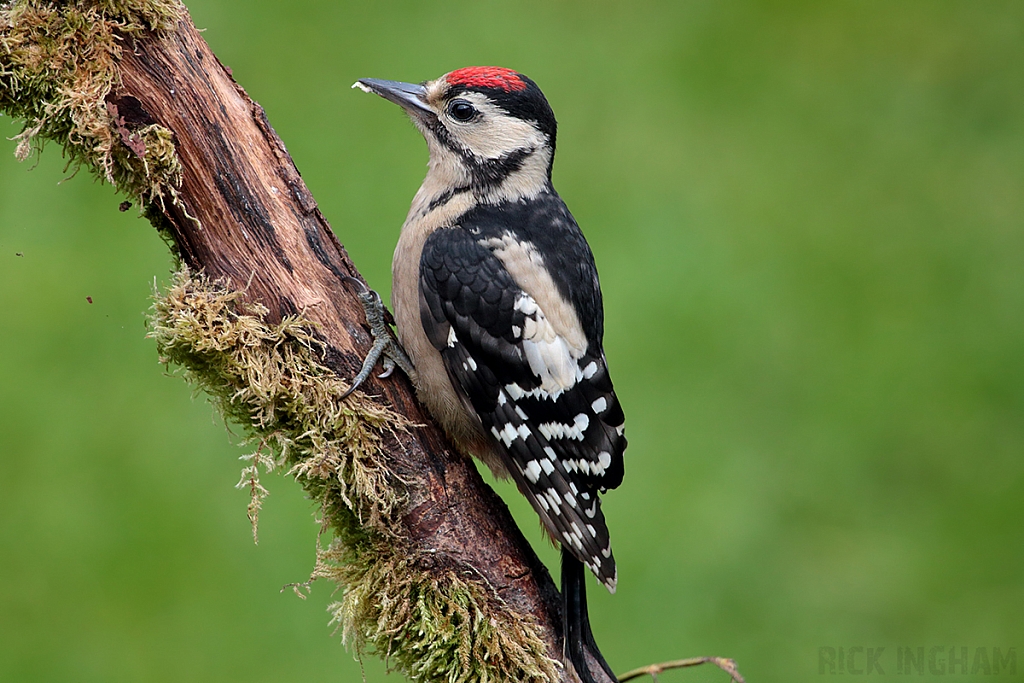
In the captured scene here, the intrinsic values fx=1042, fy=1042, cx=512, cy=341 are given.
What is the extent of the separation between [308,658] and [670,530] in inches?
74.6

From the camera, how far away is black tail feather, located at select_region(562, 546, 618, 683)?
9.90 feet

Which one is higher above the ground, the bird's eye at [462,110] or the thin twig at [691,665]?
the bird's eye at [462,110]

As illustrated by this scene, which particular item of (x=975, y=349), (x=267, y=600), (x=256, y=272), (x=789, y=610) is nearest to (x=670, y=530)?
(x=789, y=610)

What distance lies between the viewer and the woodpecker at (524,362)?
123 inches

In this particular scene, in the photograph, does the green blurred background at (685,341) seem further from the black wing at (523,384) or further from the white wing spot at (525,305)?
the white wing spot at (525,305)

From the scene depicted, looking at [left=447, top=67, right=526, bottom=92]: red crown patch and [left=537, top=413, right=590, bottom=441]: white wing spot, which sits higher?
[left=447, top=67, right=526, bottom=92]: red crown patch

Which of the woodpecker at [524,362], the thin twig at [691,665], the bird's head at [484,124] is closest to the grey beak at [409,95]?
the bird's head at [484,124]

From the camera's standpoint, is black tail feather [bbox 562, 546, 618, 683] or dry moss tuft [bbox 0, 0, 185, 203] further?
black tail feather [bbox 562, 546, 618, 683]

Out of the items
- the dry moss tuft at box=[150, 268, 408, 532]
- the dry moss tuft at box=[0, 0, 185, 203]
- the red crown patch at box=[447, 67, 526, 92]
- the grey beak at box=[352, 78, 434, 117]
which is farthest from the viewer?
the grey beak at box=[352, 78, 434, 117]

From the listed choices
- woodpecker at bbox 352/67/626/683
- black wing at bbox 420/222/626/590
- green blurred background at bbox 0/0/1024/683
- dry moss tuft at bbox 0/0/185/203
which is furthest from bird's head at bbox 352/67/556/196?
green blurred background at bbox 0/0/1024/683

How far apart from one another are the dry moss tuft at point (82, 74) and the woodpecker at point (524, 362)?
0.77 metres

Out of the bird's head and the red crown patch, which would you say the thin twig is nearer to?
the bird's head

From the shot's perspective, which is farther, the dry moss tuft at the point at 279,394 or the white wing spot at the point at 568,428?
the white wing spot at the point at 568,428

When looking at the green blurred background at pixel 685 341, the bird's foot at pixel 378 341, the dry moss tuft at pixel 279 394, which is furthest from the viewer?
the green blurred background at pixel 685 341
